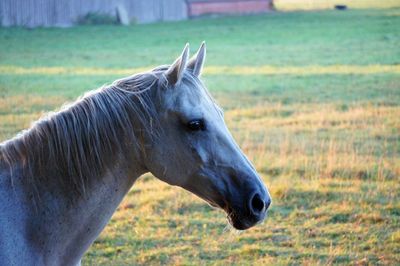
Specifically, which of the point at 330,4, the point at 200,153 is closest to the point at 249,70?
the point at 200,153

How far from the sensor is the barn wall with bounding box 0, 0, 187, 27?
99.2 ft

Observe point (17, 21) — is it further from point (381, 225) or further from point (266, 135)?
point (381, 225)

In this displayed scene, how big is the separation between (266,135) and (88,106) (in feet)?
25.4

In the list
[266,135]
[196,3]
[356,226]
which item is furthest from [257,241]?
[196,3]

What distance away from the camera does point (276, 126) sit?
1172 centimetres

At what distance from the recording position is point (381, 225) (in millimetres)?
6996

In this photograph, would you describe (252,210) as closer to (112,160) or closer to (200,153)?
(200,153)

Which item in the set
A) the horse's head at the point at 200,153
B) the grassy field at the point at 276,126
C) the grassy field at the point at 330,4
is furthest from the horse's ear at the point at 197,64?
the grassy field at the point at 330,4

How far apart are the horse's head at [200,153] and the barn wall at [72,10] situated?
91.9ft

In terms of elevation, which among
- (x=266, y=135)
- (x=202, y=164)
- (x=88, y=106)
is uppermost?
(x=88, y=106)

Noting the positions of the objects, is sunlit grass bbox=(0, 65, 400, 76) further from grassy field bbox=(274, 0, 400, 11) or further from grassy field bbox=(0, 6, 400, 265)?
grassy field bbox=(274, 0, 400, 11)

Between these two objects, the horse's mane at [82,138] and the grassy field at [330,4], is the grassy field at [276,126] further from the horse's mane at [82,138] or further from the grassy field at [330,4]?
the grassy field at [330,4]

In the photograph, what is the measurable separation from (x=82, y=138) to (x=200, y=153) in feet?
1.82

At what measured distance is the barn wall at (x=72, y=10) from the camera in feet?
99.2
